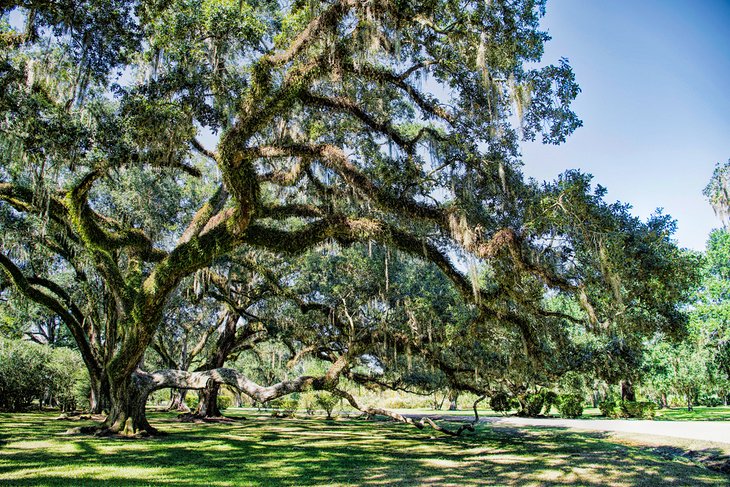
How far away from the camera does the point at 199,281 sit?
12.4 meters

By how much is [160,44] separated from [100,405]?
1441 centimetres

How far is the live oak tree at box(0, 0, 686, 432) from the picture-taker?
612 cm

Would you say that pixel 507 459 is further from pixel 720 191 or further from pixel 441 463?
pixel 720 191

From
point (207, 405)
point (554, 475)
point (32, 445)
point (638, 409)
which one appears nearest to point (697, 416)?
point (638, 409)

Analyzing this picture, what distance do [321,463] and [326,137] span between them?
592cm

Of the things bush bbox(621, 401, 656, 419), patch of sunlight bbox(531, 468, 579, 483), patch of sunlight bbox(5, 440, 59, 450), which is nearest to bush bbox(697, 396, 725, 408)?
bush bbox(621, 401, 656, 419)

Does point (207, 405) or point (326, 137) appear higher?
point (326, 137)

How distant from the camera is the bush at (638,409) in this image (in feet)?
65.0

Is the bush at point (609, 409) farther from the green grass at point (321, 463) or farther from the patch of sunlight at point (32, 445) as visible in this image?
the patch of sunlight at point (32, 445)

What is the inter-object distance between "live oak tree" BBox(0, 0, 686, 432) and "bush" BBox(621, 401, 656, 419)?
47.4ft

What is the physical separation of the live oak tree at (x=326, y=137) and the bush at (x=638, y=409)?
47.4 feet

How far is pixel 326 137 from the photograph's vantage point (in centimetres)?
884

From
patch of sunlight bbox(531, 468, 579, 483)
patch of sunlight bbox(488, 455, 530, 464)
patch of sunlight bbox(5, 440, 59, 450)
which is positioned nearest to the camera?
patch of sunlight bbox(531, 468, 579, 483)

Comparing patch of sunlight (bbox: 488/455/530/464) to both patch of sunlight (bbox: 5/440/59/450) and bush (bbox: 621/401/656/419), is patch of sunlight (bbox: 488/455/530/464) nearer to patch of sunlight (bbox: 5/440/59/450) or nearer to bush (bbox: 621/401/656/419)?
patch of sunlight (bbox: 5/440/59/450)
